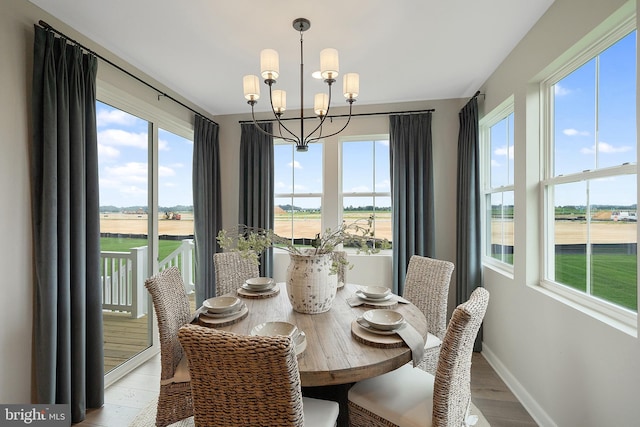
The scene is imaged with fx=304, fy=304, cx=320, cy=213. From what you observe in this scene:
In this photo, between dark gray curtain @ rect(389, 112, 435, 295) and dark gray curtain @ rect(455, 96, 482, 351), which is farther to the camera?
dark gray curtain @ rect(389, 112, 435, 295)

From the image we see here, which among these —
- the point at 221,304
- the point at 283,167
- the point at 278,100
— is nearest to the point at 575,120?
the point at 278,100

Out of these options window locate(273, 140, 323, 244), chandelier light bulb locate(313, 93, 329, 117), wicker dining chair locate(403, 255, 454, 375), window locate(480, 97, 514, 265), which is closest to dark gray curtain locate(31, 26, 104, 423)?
chandelier light bulb locate(313, 93, 329, 117)

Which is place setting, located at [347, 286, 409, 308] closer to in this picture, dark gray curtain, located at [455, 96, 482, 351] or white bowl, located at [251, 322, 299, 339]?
white bowl, located at [251, 322, 299, 339]

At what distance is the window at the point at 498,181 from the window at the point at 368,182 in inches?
42.2

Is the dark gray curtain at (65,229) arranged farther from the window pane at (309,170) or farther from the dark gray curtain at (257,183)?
the window pane at (309,170)

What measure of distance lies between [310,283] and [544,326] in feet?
5.41

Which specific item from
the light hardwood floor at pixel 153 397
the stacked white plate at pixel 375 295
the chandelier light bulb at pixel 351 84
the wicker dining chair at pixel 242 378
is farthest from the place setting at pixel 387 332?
the chandelier light bulb at pixel 351 84

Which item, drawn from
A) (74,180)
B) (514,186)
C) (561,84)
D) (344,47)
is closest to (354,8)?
(344,47)

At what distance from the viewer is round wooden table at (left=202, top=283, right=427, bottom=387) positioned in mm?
1199

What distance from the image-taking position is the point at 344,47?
2.46 meters

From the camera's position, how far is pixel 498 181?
121 inches

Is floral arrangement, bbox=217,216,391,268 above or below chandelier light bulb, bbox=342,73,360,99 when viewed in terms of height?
below

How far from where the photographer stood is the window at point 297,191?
13.1ft

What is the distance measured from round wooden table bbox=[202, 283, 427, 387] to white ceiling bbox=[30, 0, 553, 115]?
1926mm
